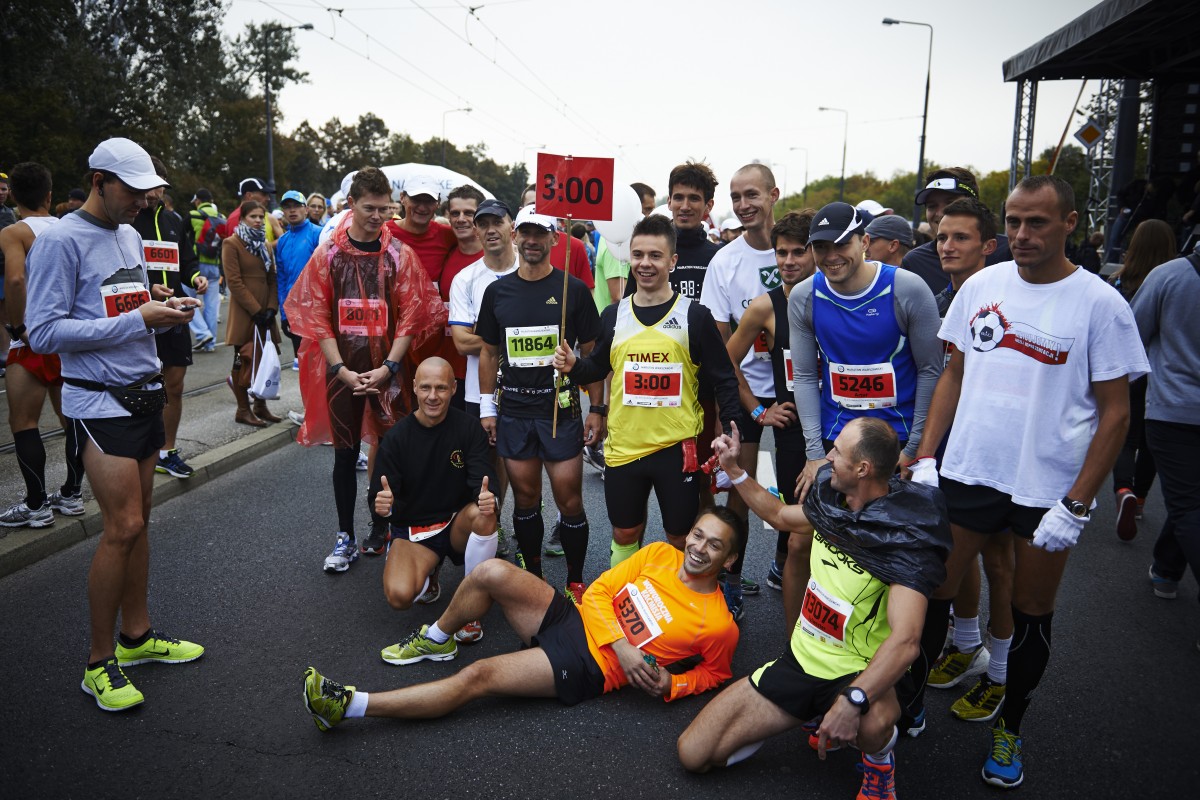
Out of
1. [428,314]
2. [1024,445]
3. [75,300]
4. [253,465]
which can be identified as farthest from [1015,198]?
[253,465]

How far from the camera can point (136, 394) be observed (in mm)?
3490

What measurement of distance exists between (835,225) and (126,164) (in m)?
2.96

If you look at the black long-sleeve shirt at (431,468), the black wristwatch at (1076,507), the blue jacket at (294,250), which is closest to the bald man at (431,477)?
the black long-sleeve shirt at (431,468)

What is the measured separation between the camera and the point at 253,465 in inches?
274

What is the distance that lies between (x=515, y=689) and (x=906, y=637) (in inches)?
61.9

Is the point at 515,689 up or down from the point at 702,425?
down

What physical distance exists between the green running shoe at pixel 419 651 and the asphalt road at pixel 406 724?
0.05m

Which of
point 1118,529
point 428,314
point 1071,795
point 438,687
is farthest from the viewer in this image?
point 1118,529

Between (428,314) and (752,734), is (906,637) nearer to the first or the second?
(752,734)

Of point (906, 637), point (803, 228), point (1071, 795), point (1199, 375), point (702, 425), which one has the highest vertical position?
point (803, 228)

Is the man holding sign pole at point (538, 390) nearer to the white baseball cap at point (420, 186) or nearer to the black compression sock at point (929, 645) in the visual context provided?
the white baseball cap at point (420, 186)

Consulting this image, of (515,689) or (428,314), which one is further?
(428,314)

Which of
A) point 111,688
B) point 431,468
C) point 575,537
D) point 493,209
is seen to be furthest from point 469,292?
point 111,688

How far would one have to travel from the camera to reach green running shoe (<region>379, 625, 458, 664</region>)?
12.3ft
